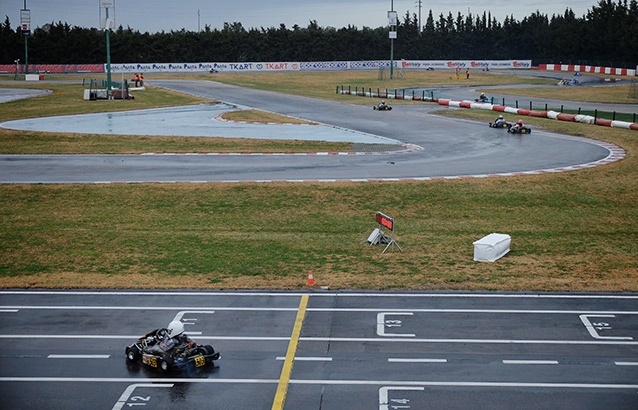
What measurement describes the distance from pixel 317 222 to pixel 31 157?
23.4 metres

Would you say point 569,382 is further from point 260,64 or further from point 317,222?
point 260,64

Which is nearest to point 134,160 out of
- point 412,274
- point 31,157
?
point 31,157

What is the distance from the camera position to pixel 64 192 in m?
39.2

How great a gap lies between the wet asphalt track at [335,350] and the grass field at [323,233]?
1745mm

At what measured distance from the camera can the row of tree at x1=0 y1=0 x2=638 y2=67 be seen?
6068 inches

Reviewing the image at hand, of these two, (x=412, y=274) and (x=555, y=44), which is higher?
(x=555, y=44)

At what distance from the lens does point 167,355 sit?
63.2ft

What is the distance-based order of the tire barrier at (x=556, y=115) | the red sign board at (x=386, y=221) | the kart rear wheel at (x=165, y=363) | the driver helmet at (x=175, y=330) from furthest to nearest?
the tire barrier at (x=556, y=115) < the red sign board at (x=386, y=221) < the driver helmet at (x=175, y=330) < the kart rear wheel at (x=165, y=363)

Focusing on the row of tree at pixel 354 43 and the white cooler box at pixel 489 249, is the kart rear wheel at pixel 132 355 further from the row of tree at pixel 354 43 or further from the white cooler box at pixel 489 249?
the row of tree at pixel 354 43

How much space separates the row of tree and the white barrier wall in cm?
786

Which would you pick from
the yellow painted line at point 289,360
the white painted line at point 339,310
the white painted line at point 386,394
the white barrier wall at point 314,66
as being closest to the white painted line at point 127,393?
the yellow painted line at point 289,360

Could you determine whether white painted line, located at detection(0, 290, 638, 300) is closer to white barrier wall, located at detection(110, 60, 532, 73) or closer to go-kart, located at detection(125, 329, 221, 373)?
go-kart, located at detection(125, 329, 221, 373)

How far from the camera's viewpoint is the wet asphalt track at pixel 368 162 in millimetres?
42438

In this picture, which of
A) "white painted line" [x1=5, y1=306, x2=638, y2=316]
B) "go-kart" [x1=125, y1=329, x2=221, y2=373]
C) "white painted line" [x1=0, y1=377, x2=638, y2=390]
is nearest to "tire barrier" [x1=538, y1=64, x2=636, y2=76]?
"white painted line" [x1=5, y1=306, x2=638, y2=316]
